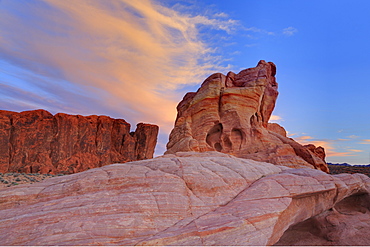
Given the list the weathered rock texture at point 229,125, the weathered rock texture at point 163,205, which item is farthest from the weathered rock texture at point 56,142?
the weathered rock texture at point 163,205

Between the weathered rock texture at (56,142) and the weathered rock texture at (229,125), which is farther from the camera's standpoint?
the weathered rock texture at (56,142)

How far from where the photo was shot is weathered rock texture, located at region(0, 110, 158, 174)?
1897 inches

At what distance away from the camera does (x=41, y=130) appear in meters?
52.2

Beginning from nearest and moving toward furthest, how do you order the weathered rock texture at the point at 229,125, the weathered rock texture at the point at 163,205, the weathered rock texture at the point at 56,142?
1. the weathered rock texture at the point at 163,205
2. the weathered rock texture at the point at 229,125
3. the weathered rock texture at the point at 56,142

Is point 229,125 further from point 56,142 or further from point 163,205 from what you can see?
point 56,142

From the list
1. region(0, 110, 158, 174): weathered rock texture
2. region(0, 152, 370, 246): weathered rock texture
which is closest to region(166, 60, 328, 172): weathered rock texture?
region(0, 152, 370, 246): weathered rock texture

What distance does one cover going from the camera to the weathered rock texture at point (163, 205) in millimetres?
6246

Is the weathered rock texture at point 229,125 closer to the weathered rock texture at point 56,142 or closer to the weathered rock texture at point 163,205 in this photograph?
the weathered rock texture at point 163,205

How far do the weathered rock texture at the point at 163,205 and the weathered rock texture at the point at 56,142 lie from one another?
49.0 m

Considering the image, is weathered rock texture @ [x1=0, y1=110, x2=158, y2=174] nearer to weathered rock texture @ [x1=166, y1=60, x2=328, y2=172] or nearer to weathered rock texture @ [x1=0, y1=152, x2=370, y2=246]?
weathered rock texture @ [x1=166, y1=60, x2=328, y2=172]

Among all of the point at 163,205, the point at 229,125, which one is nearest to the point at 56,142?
the point at 229,125

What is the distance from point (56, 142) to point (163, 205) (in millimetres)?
55288

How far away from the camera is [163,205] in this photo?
24.3 ft

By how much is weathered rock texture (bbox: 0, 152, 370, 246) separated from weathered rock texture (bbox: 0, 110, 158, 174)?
161ft
